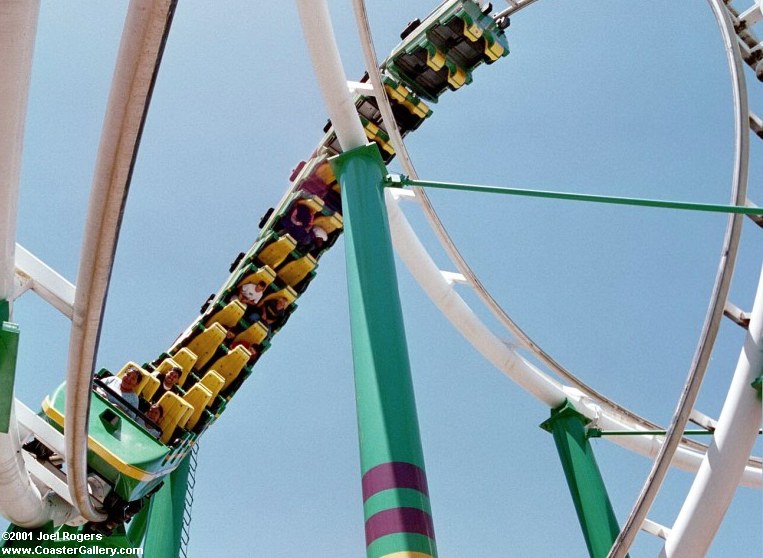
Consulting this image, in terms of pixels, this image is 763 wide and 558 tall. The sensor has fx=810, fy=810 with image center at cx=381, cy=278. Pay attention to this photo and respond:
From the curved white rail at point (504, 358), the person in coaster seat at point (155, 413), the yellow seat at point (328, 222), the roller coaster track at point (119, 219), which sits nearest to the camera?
A: the roller coaster track at point (119, 219)

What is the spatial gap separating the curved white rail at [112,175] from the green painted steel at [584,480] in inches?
190

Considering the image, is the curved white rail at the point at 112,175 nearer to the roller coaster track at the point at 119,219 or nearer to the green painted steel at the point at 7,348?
the roller coaster track at the point at 119,219

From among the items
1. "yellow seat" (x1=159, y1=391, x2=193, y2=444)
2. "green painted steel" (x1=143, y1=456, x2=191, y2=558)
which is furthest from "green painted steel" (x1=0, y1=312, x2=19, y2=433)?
"green painted steel" (x1=143, y1=456, x2=191, y2=558)

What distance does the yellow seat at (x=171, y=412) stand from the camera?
7.95 m

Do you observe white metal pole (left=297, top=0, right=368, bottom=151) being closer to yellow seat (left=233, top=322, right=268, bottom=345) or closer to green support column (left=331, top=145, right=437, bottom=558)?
green support column (left=331, top=145, right=437, bottom=558)

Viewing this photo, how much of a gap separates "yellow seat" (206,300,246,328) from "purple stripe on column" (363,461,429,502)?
207 inches

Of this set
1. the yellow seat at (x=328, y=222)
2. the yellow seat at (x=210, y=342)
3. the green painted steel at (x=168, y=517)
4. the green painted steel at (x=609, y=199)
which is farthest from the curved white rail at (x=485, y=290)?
the green painted steel at (x=168, y=517)

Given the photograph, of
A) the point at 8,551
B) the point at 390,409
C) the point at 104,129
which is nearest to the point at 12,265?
the point at 104,129

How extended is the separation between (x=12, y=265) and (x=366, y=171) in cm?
254

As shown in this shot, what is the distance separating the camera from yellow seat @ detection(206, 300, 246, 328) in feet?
29.7

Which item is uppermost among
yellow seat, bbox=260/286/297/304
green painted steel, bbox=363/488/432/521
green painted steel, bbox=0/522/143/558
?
yellow seat, bbox=260/286/297/304

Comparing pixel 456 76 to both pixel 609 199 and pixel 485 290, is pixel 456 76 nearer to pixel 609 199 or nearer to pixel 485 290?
pixel 485 290

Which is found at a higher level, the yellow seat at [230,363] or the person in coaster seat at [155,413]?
the yellow seat at [230,363]

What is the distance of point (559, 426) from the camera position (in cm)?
856
